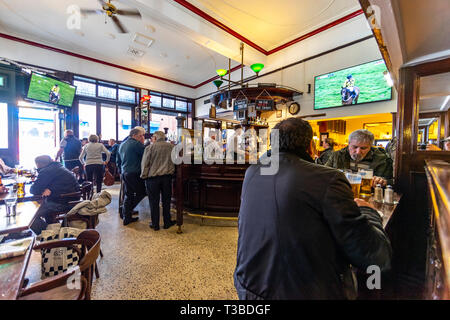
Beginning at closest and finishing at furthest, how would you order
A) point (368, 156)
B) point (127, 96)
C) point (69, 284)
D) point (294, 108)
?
point (69, 284) → point (368, 156) → point (294, 108) → point (127, 96)

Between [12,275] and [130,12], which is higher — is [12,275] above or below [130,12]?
below

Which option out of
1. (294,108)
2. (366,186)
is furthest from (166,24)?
(366,186)

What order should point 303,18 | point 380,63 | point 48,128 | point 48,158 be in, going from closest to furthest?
1. point 48,158
2. point 380,63
3. point 303,18
4. point 48,128

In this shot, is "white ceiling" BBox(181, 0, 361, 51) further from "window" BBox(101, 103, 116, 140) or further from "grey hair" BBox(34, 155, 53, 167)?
A: "window" BBox(101, 103, 116, 140)

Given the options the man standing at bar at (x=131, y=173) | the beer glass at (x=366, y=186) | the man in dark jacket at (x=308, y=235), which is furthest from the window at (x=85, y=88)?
the beer glass at (x=366, y=186)

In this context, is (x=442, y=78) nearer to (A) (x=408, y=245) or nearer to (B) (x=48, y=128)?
(A) (x=408, y=245)

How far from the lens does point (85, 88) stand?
717cm

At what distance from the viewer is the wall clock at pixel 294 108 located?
5.95m

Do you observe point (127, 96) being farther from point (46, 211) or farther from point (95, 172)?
point (46, 211)

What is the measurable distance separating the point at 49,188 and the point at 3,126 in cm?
535

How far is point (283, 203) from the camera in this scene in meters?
0.81

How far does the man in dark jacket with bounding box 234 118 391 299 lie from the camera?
2.49 feet

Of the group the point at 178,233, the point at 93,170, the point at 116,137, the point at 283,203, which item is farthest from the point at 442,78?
the point at 116,137
